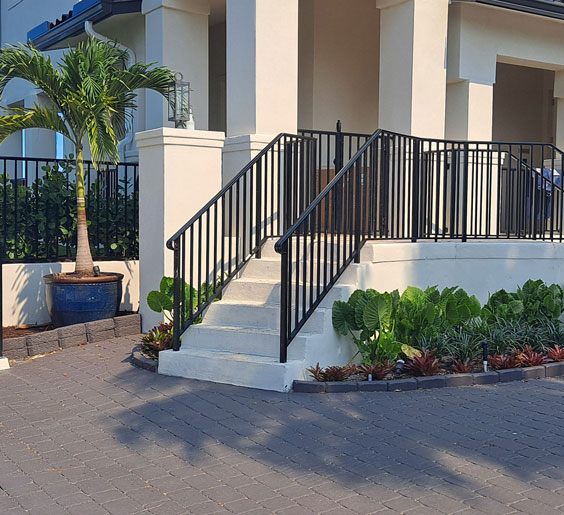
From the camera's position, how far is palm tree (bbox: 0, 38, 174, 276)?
8.04 metres

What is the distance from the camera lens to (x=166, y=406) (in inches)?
227

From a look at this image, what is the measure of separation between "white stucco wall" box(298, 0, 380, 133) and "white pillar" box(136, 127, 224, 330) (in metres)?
3.50

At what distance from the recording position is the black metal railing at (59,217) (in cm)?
908

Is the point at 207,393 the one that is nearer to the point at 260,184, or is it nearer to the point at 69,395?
the point at 69,395

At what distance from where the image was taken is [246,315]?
704 centimetres

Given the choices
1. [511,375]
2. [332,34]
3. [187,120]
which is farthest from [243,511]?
[332,34]

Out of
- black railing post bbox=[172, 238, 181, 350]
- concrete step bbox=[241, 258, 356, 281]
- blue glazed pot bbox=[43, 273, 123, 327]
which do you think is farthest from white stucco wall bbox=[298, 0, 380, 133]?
black railing post bbox=[172, 238, 181, 350]

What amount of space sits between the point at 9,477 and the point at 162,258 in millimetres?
3937

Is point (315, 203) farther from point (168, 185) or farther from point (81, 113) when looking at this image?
point (81, 113)

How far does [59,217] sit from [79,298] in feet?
5.13

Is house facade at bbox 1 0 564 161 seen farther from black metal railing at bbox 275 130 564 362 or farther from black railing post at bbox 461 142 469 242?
black railing post at bbox 461 142 469 242

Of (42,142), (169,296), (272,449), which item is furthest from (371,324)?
(42,142)

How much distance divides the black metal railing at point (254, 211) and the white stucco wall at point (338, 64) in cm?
333

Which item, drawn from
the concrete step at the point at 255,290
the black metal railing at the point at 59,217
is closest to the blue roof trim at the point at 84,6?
the black metal railing at the point at 59,217
